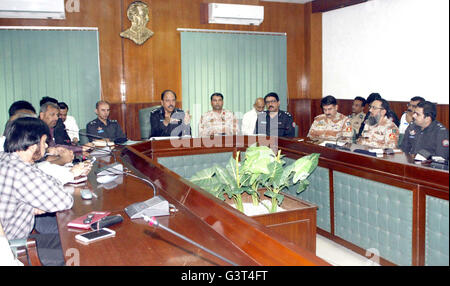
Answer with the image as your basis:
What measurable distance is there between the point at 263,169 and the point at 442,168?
932 millimetres

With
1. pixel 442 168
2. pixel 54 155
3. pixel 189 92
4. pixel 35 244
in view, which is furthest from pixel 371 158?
pixel 189 92

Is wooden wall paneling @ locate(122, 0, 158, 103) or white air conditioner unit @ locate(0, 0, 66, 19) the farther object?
wooden wall paneling @ locate(122, 0, 158, 103)

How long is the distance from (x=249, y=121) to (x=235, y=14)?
1.54 meters

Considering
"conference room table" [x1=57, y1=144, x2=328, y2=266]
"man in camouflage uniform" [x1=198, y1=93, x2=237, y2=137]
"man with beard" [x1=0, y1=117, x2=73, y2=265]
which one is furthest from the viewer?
"man in camouflage uniform" [x1=198, y1=93, x2=237, y2=137]

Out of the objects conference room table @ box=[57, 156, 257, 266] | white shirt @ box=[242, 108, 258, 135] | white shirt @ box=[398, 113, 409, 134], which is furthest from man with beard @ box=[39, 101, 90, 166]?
white shirt @ box=[398, 113, 409, 134]

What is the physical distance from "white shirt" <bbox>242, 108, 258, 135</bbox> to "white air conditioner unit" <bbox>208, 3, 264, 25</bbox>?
4.34 feet

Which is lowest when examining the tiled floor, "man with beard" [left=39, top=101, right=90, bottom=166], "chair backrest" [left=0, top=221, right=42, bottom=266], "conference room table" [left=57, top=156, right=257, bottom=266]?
the tiled floor

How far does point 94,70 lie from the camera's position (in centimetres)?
568

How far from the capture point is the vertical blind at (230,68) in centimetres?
611

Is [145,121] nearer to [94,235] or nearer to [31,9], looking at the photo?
[31,9]

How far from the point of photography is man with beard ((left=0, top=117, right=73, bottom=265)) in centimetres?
192

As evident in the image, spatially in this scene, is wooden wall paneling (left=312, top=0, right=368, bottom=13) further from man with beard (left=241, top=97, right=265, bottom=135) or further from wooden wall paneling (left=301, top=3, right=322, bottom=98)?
man with beard (left=241, top=97, right=265, bottom=135)

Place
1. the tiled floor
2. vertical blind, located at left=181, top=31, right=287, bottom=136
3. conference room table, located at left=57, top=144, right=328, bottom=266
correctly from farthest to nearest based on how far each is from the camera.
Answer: vertical blind, located at left=181, top=31, right=287, bottom=136 → the tiled floor → conference room table, located at left=57, top=144, right=328, bottom=266

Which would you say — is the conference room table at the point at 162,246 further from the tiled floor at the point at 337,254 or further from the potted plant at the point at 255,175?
the tiled floor at the point at 337,254
